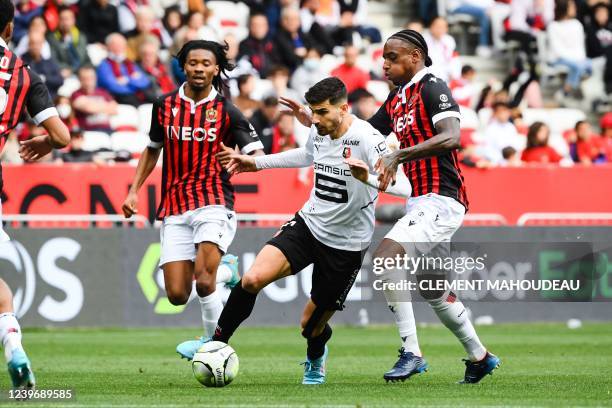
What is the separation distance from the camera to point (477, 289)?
53.1 ft

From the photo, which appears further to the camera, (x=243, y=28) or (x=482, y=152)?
(x=243, y=28)

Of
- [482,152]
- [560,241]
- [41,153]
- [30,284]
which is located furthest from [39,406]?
[482,152]

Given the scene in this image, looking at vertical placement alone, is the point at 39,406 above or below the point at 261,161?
below

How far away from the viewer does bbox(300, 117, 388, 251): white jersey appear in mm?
9211

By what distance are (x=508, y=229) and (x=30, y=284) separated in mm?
6049

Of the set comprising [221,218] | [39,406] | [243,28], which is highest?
[243,28]

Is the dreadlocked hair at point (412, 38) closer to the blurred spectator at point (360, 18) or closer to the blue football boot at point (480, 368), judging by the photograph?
the blue football boot at point (480, 368)

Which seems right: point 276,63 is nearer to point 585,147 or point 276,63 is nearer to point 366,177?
point 585,147

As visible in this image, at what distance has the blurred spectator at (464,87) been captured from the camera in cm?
2055

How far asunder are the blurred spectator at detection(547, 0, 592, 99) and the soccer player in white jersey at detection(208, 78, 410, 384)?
14.1 meters

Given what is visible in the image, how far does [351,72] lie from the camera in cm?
1945

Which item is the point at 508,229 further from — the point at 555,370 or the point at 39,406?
the point at 39,406

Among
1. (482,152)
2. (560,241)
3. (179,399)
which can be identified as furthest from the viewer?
(482,152)

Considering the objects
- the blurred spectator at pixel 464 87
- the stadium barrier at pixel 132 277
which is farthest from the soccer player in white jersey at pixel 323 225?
the blurred spectator at pixel 464 87
